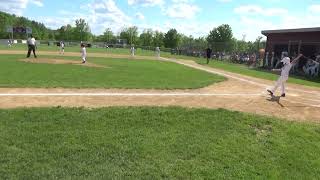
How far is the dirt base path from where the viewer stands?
1110cm

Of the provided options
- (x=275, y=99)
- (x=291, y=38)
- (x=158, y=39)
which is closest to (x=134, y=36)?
(x=158, y=39)

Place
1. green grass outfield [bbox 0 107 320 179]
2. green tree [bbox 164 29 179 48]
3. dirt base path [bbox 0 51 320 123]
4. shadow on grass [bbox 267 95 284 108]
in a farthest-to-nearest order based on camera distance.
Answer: green tree [bbox 164 29 179 48] → shadow on grass [bbox 267 95 284 108] → dirt base path [bbox 0 51 320 123] → green grass outfield [bbox 0 107 320 179]

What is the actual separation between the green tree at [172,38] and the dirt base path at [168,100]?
269 ft

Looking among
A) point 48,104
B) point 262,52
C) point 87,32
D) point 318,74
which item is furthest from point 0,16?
point 48,104

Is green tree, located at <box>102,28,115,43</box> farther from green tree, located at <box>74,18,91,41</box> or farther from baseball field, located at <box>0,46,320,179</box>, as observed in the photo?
baseball field, located at <box>0,46,320,179</box>

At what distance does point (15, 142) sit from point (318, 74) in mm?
26680

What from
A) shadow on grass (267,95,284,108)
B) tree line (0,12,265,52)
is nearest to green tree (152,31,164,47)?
tree line (0,12,265,52)

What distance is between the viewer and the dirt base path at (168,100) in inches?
437

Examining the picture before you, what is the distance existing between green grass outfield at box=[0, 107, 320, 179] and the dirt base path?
0.98 m

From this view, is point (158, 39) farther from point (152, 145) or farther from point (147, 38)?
point (152, 145)

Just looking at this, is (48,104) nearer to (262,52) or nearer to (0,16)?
(262,52)

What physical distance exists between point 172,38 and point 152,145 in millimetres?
89649

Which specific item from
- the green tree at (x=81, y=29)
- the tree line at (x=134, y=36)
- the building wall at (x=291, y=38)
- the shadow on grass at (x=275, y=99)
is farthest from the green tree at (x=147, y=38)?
the shadow on grass at (x=275, y=99)

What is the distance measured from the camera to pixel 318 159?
27.4 ft
